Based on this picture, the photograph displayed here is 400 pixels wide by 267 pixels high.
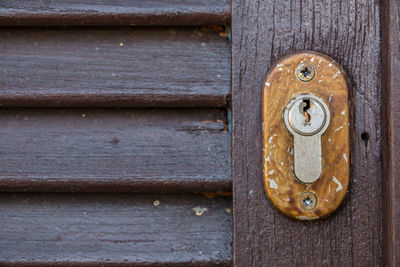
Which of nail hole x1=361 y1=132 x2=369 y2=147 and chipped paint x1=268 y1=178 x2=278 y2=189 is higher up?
nail hole x1=361 y1=132 x2=369 y2=147

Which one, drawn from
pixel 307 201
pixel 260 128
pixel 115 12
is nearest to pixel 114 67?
pixel 115 12

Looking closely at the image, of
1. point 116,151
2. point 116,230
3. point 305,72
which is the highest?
point 305,72

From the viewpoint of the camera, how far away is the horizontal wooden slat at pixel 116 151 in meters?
0.54

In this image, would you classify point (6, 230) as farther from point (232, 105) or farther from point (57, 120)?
point (232, 105)

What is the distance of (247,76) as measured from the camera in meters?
0.53

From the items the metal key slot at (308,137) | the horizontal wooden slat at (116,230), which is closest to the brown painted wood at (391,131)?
the metal key slot at (308,137)

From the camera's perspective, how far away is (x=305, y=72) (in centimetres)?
51

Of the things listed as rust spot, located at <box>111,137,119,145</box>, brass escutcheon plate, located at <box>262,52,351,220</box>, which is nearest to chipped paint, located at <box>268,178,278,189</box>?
brass escutcheon plate, located at <box>262,52,351,220</box>

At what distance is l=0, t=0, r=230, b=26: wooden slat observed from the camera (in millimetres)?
546

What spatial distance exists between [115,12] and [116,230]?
36 cm

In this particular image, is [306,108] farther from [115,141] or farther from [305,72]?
[115,141]

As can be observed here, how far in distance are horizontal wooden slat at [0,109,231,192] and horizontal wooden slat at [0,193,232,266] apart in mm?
28

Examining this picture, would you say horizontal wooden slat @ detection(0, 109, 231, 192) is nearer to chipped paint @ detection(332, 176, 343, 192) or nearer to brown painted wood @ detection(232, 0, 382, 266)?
brown painted wood @ detection(232, 0, 382, 266)

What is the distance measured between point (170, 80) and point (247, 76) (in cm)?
12
